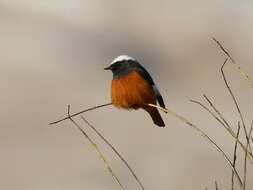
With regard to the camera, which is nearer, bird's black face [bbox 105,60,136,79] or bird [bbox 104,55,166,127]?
bird [bbox 104,55,166,127]

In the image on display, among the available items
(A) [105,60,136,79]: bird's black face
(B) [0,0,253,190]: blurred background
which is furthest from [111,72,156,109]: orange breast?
(B) [0,0,253,190]: blurred background

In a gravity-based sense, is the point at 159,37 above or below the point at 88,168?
above

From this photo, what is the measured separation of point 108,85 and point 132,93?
18.3 meters

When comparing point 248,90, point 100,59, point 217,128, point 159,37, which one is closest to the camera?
point 217,128

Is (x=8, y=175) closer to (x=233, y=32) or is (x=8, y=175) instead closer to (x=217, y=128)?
(x=217, y=128)

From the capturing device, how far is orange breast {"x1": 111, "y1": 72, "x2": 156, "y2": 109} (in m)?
6.11

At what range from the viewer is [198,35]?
2969cm

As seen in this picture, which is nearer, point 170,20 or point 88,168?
point 88,168

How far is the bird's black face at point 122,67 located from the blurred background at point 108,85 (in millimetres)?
9146

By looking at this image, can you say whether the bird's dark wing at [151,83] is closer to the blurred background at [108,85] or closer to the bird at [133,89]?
the bird at [133,89]

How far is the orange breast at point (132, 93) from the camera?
611cm

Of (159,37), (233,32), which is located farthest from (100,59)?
(233,32)

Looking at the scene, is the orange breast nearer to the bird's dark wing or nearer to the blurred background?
the bird's dark wing

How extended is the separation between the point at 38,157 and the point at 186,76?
28.2 ft
